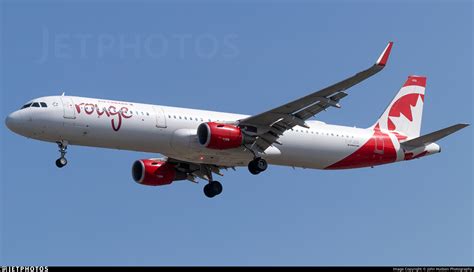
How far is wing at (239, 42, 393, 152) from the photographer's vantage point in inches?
2094

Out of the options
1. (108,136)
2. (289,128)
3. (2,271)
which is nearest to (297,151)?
(289,128)

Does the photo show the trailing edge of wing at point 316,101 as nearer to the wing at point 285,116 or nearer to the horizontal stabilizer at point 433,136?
the wing at point 285,116

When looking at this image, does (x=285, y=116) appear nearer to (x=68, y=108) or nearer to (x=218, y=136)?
(x=218, y=136)

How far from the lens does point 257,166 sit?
185 feet

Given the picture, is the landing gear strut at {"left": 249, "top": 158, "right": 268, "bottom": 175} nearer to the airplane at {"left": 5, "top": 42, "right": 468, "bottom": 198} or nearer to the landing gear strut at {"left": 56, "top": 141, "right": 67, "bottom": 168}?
the airplane at {"left": 5, "top": 42, "right": 468, "bottom": 198}

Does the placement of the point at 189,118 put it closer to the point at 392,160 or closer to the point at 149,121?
the point at 149,121

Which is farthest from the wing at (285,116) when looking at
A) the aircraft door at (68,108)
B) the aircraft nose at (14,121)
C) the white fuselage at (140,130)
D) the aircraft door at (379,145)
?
the aircraft nose at (14,121)

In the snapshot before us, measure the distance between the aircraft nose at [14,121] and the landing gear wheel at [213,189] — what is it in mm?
12314

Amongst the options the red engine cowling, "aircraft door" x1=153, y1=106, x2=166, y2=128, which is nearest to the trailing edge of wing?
the red engine cowling

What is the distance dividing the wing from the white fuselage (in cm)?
100

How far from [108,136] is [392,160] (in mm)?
17035

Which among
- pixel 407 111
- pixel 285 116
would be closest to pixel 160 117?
pixel 285 116

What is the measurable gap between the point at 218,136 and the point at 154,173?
757cm

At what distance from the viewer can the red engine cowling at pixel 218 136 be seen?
54491 mm
